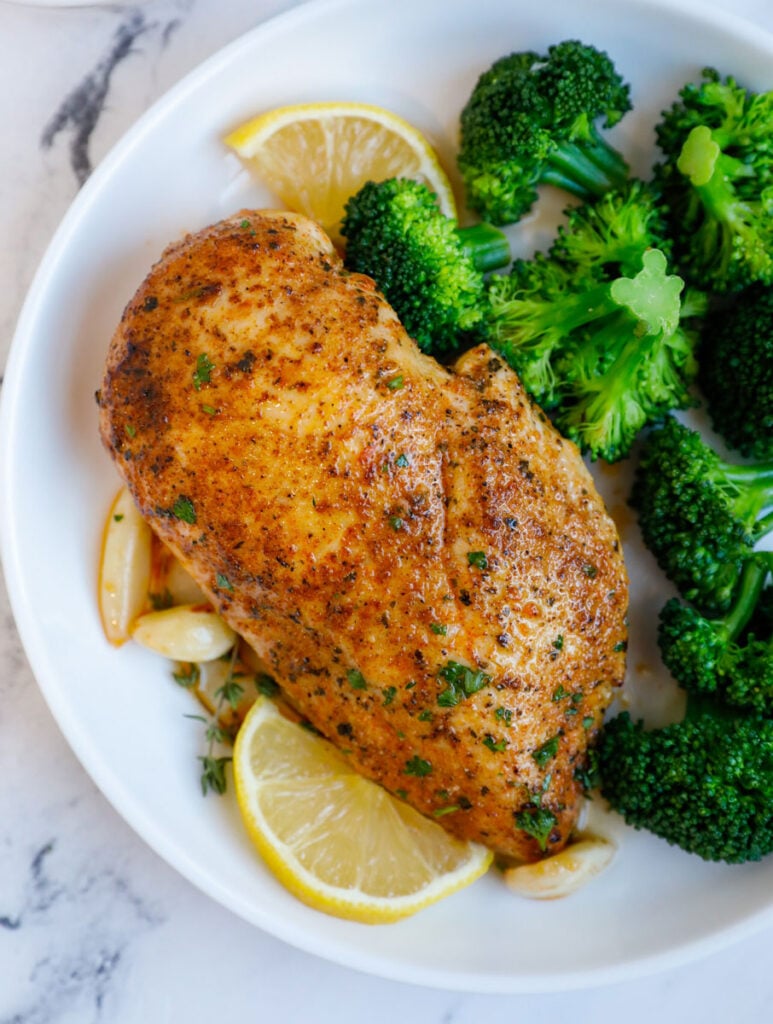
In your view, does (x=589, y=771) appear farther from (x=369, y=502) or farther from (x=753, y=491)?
(x=369, y=502)

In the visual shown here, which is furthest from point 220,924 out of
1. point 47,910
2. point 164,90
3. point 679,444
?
point 164,90

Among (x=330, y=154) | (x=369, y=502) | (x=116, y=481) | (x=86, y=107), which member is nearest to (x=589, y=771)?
(x=369, y=502)

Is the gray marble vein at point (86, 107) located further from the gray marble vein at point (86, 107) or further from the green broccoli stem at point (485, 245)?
the green broccoli stem at point (485, 245)

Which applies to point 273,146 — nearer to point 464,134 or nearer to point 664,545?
point 464,134

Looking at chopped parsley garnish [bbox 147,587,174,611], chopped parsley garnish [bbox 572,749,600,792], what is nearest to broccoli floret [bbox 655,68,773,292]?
chopped parsley garnish [bbox 572,749,600,792]

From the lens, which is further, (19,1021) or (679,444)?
(19,1021)
